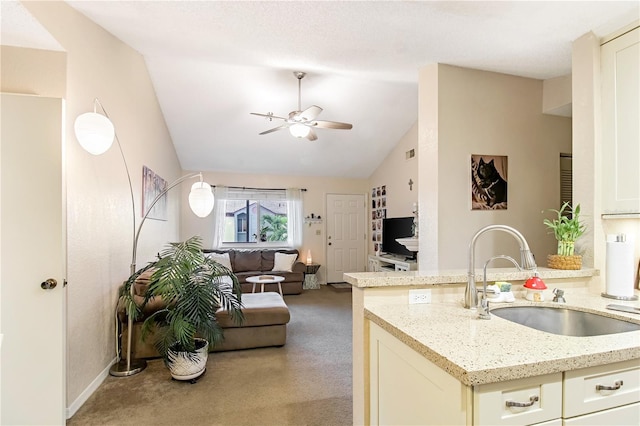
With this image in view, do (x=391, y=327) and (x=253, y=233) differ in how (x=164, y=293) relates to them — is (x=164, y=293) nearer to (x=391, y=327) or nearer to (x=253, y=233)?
(x=391, y=327)

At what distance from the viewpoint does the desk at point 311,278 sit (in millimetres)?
6516

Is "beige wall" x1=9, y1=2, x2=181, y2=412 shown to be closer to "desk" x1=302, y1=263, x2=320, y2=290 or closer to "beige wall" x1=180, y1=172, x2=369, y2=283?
"beige wall" x1=180, y1=172, x2=369, y2=283

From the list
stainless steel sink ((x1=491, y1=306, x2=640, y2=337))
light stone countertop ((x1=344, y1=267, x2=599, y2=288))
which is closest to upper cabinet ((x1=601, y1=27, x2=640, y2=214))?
light stone countertop ((x1=344, y1=267, x2=599, y2=288))

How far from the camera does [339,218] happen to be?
23.2 ft

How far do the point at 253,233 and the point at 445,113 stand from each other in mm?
4782

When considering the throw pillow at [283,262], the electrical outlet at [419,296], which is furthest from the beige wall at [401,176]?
the electrical outlet at [419,296]

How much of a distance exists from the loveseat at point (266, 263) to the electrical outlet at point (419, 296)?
14.7ft

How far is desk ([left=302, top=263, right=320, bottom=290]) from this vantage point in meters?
6.52

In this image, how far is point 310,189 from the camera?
695cm

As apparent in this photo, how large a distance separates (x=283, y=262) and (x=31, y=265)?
4434 millimetres

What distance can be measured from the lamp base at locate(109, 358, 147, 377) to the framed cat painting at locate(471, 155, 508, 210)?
330cm

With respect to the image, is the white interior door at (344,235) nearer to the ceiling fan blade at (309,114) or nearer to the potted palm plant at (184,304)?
the ceiling fan blade at (309,114)

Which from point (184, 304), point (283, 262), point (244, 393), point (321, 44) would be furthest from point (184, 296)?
point (283, 262)

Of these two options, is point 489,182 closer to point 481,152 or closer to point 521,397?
point 481,152
